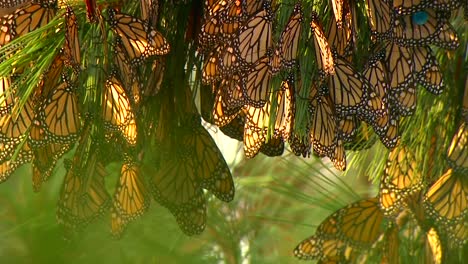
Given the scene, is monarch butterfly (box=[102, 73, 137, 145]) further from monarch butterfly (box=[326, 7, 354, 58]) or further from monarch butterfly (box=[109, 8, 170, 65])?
monarch butterfly (box=[326, 7, 354, 58])

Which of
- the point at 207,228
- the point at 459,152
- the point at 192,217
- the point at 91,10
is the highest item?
the point at 91,10

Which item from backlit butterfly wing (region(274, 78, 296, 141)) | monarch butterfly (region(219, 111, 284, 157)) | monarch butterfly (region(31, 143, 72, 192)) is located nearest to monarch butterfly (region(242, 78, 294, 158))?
backlit butterfly wing (region(274, 78, 296, 141))

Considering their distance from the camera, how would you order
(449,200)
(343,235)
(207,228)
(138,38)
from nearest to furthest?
(138,38) < (449,200) < (343,235) < (207,228)

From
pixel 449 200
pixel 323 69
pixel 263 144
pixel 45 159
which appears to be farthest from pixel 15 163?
pixel 449 200

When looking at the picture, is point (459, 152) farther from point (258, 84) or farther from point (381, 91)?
point (258, 84)

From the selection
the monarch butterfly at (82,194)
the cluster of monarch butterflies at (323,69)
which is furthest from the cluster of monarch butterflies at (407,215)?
the monarch butterfly at (82,194)

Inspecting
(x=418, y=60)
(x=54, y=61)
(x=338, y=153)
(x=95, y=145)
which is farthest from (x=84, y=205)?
(x=418, y=60)
